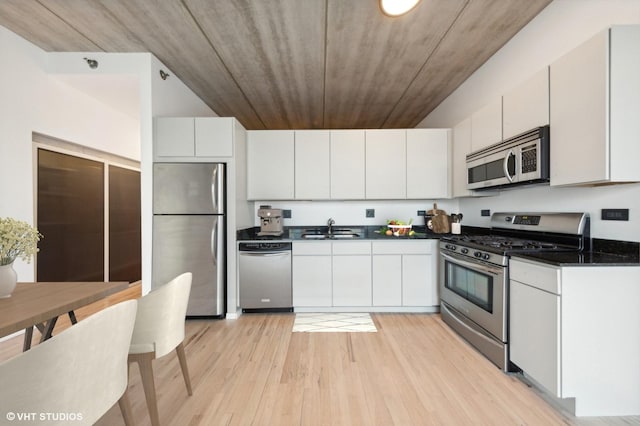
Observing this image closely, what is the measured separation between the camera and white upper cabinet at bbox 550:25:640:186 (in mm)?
1684

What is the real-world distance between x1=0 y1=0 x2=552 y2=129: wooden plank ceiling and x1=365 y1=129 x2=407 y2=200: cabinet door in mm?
592

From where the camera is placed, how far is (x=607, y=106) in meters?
1.70

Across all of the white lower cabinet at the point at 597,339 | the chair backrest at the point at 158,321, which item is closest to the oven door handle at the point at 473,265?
the white lower cabinet at the point at 597,339

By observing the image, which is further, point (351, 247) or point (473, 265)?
point (351, 247)

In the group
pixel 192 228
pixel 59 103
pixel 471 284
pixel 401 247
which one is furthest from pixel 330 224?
pixel 59 103

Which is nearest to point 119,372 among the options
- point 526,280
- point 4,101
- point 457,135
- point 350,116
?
point 526,280

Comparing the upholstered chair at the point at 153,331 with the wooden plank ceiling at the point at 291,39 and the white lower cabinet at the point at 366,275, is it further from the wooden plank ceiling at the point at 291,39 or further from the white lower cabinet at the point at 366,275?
the wooden plank ceiling at the point at 291,39

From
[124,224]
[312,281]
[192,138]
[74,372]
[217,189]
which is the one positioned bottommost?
[312,281]

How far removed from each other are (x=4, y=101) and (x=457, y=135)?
432cm

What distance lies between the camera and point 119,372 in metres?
1.17

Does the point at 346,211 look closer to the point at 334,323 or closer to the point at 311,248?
the point at 311,248

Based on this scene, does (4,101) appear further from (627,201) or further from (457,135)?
(627,201)

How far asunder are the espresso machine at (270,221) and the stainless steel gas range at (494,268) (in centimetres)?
192

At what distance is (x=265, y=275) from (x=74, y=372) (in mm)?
2581
